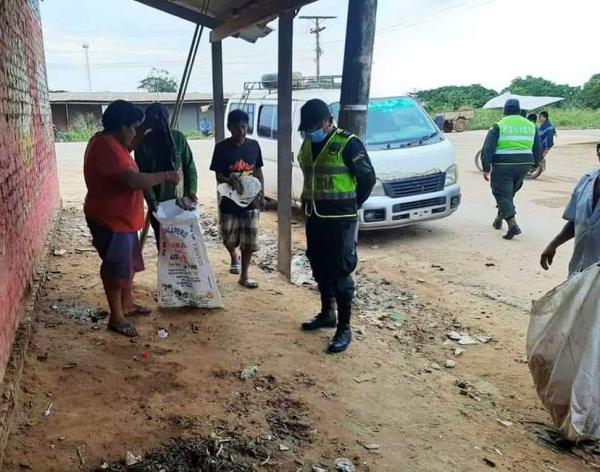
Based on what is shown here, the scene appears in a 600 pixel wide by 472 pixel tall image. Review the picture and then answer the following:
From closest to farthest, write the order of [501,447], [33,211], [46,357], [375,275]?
[501,447]
[46,357]
[33,211]
[375,275]

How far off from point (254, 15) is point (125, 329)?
130 inches

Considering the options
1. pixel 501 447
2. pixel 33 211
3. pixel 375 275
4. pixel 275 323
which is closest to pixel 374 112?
pixel 375 275

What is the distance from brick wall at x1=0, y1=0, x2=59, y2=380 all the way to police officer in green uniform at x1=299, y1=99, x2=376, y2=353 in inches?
77.1

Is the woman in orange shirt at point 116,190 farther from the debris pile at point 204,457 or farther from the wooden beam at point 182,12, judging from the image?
the wooden beam at point 182,12

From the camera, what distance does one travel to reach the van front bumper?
6.80 meters

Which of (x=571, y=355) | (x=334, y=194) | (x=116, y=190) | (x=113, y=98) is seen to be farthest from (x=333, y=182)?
(x=113, y=98)

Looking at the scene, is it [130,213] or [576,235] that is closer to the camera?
[576,235]

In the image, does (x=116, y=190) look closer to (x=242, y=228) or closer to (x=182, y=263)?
(x=182, y=263)

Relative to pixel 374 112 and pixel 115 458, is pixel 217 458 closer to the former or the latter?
pixel 115 458

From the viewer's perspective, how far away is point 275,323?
422 centimetres

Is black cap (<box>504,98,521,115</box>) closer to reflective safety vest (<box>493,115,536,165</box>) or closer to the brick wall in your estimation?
reflective safety vest (<box>493,115,536,165</box>)

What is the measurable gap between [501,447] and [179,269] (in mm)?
2573

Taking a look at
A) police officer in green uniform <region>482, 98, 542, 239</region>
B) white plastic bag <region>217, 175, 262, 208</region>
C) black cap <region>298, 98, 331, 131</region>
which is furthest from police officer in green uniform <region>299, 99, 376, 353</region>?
police officer in green uniform <region>482, 98, 542, 239</region>

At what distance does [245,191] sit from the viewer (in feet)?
15.4
